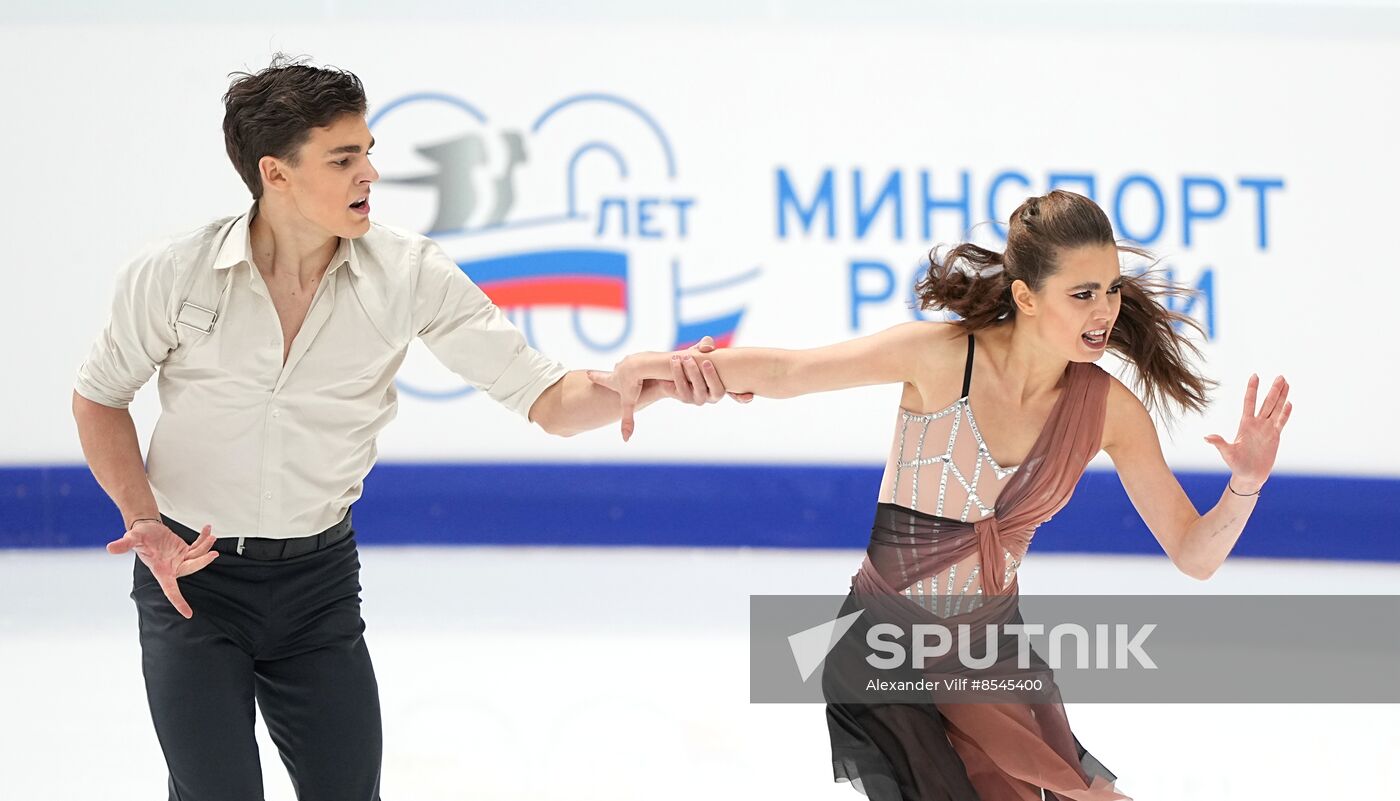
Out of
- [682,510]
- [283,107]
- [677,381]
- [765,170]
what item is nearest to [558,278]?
[765,170]

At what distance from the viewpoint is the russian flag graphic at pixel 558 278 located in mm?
6859

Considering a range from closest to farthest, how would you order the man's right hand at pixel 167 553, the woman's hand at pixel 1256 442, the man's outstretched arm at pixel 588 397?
the man's right hand at pixel 167 553, the woman's hand at pixel 1256 442, the man's outstretched arm at pixel 588 397

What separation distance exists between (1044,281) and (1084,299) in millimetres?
80

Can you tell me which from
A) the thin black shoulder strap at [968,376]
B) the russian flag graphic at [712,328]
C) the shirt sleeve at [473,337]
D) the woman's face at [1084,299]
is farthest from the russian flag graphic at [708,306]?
the woman's face at [1084,299]

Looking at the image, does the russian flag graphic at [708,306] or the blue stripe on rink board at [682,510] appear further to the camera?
the russian flag graphic at [708,306]

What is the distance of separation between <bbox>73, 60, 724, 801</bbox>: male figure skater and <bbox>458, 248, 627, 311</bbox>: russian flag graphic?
4.16 metres

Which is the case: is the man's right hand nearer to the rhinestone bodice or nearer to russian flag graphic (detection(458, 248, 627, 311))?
the rhinestone bodice

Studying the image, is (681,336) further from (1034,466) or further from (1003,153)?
(1034,466)

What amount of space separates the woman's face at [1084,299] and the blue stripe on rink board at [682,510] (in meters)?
4.09

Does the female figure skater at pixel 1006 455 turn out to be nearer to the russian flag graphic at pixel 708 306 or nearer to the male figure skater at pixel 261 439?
the male figure skater at pixel 261 439

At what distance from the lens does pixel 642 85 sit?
6965 mm

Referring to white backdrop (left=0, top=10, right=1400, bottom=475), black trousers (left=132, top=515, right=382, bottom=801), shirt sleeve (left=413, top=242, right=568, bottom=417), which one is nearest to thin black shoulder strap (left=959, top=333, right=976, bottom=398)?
shirt sleeve (left=413, top=242, right=568, bottom=417)

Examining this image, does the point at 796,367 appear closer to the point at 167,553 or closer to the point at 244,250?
the point at 244,250

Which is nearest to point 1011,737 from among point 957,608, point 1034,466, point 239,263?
point 957,608
